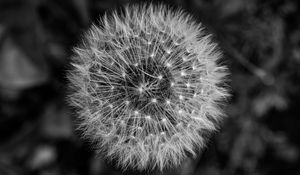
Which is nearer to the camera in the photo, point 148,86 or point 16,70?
point 148,86

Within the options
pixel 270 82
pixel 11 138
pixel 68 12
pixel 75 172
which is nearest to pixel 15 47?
pixel 68 12

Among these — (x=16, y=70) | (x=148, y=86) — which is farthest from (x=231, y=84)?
(x=16, y=70)

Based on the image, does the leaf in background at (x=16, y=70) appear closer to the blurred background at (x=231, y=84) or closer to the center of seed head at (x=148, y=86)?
the blurred background at (x=231, y=84)

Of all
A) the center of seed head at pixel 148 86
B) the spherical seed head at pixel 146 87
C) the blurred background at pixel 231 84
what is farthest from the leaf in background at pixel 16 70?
the center of seed head at pixel 148 86

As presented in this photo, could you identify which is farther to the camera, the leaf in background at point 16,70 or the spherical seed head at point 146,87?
the leaf in background at point 16,70

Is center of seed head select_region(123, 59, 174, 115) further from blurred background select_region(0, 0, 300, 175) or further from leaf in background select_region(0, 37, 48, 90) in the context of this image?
leaf in background select_region(0, 37, 48, 90)

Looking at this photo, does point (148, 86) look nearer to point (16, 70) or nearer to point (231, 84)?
point (231, 84)

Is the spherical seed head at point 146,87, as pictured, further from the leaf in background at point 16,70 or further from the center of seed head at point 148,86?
the leaf in background at point 16,70

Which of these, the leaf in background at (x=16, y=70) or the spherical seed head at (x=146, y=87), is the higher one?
the leaf in background at (x=16, y=70)
